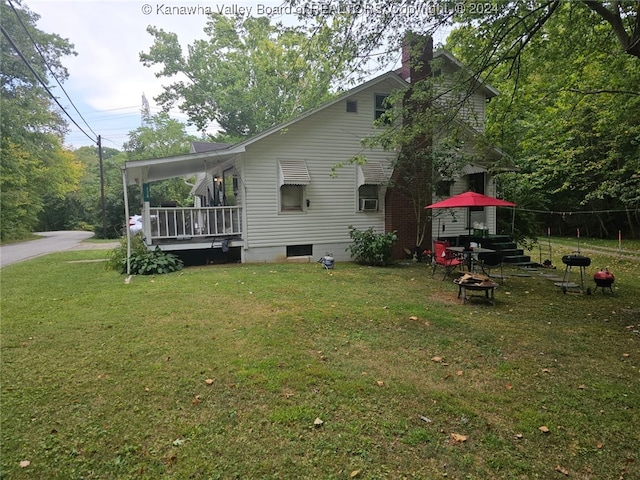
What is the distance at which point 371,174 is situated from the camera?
1209 centimetres

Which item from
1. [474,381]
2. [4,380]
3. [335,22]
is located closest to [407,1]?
[335,22]

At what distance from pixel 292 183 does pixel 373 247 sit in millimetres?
3248

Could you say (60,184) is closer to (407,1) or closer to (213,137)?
(213,137)

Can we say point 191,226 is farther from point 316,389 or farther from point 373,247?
point 316,389

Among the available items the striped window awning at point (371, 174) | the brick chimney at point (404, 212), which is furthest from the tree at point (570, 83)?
the striped window awning at point (371, 174)

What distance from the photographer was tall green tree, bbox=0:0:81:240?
19127 mm

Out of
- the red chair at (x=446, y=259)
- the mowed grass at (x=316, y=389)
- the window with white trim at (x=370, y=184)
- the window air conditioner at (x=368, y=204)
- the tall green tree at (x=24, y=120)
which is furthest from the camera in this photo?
the tall green tree at (x=24, y=120)

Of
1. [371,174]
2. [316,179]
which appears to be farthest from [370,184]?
[316,179]

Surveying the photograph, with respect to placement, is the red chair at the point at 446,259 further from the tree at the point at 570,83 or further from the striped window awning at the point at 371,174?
the striped window awning at the point at 371,174

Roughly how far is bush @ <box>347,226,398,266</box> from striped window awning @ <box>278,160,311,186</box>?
2.45m

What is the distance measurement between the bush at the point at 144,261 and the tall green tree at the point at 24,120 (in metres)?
13.6

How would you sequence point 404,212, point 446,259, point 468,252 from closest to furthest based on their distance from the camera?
1. point 468,252
2. point 446,259
3. point 404,212

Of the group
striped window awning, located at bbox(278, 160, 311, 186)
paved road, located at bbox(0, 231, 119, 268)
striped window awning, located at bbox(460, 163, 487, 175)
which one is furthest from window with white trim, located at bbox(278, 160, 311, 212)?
paved road, located at bbox(0, 231, 119, 268)

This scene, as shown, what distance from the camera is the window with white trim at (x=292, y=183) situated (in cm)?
1123
